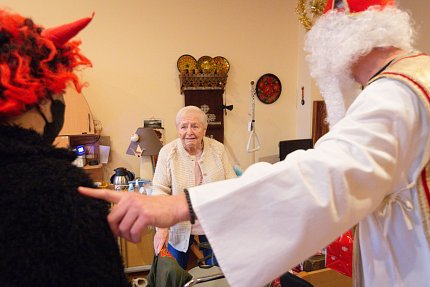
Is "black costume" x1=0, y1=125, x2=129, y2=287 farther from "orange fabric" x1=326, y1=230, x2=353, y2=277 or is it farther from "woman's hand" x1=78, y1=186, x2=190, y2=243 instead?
"orange fabric" x1=326, y1=230, x2=353, y2=277

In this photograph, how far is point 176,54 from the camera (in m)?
3.35

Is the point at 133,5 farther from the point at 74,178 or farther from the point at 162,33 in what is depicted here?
the point at 74,178

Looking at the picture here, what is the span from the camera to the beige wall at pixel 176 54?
123 inches

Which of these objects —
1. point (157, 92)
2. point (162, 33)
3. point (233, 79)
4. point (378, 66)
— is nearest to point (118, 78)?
point (157, 92)

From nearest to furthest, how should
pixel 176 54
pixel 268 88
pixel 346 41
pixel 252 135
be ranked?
pixel 346 41, pixel 176 54, pixel 252 135, pixel 268 88

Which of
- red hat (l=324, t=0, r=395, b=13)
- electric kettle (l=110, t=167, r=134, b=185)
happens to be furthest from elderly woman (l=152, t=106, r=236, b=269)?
red hat (l=324, t=0, r=395, b=13)

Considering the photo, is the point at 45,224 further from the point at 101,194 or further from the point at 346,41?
the point at 346,41

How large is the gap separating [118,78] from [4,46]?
2.78 metres

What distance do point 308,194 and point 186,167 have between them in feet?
5.10

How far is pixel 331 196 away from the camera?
65cm

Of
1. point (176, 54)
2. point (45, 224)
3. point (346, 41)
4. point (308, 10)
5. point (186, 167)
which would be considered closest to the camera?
point (45, 224)

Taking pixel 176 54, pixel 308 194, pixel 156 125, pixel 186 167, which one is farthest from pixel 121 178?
pixel 308 194

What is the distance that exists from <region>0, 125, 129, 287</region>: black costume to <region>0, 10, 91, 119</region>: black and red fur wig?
61mm

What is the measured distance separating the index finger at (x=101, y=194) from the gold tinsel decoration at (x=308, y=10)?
2703 millimetres
